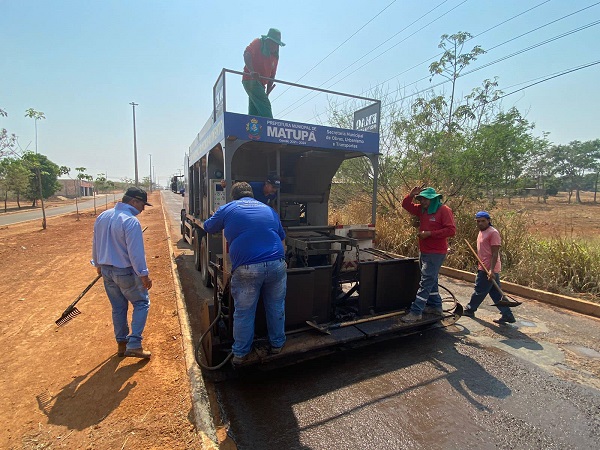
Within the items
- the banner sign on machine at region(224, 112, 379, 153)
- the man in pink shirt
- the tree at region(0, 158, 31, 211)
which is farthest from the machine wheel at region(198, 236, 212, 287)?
the tree at region(0, 158, 31, 211)

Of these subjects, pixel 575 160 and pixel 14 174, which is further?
pixel 575 160

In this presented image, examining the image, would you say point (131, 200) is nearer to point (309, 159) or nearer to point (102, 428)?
point (102, 428)

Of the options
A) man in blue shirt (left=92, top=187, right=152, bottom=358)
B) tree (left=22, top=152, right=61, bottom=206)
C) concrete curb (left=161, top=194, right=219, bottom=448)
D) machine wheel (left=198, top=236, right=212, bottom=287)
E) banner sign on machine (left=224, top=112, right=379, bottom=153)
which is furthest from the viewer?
tree (left=22, top=152, right=61, bottom=206)

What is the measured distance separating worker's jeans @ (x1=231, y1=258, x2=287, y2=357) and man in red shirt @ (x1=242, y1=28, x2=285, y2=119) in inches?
134

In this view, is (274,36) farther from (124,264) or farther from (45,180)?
(45,180)

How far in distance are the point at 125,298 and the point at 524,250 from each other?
7.43m

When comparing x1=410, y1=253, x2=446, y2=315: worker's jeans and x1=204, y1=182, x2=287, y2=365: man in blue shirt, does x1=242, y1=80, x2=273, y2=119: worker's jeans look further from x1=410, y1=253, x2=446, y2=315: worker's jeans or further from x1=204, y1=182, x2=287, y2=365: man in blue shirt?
x1=410, y1=253, x2=446, y2=315: worker's jeans

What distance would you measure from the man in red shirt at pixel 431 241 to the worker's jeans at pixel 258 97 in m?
2.85

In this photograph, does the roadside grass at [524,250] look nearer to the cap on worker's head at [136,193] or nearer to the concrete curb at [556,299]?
the concrete curb at [556,299]

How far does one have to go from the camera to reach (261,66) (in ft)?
17.5

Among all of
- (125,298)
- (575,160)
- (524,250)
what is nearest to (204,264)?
(125,298)

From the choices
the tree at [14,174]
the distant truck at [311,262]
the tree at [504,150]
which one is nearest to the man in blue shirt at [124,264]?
the distant truck at [311,262]

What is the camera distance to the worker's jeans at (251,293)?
9.64ft

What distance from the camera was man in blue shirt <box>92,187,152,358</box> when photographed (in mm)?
3342
